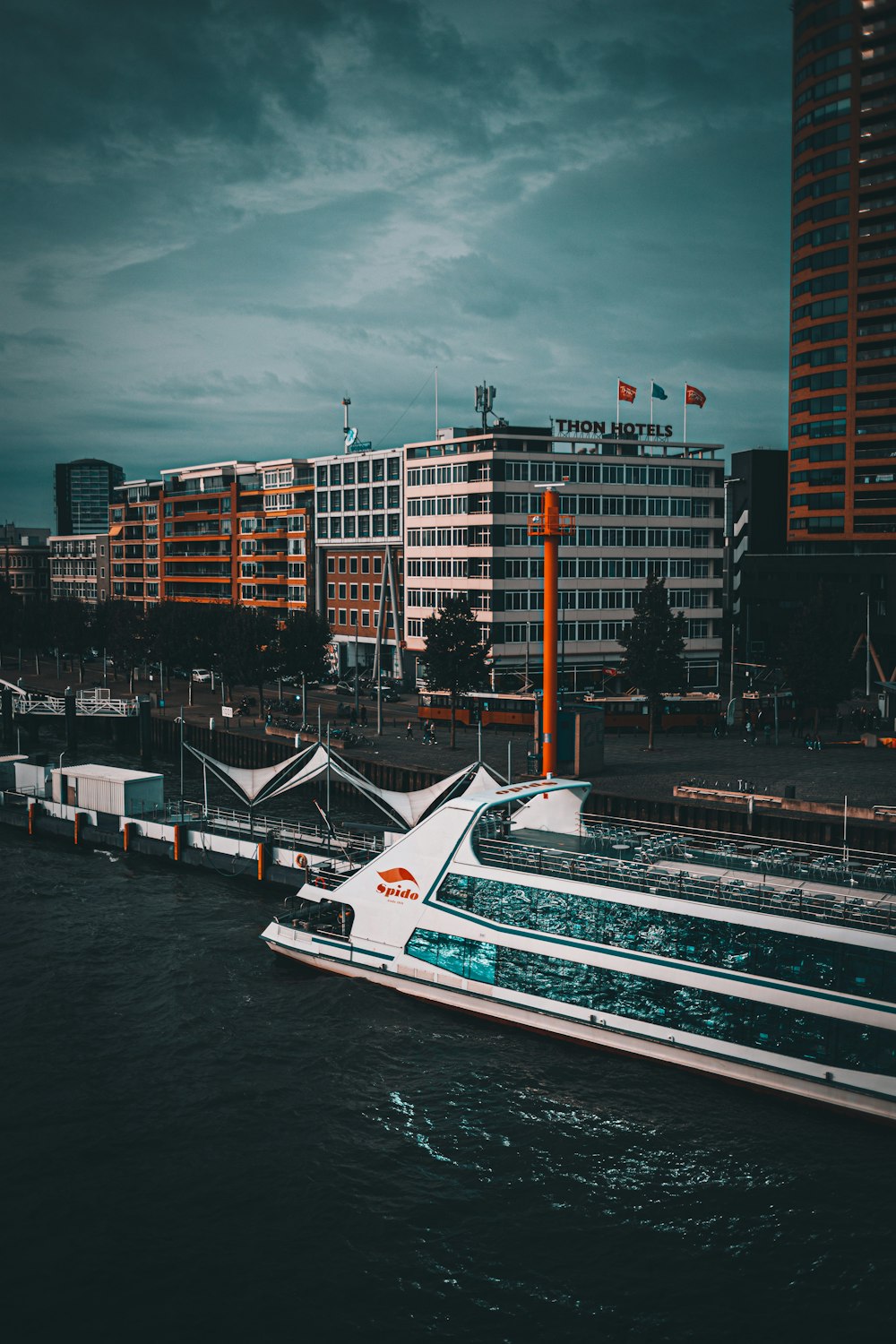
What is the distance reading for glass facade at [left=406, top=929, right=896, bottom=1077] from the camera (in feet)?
88.6

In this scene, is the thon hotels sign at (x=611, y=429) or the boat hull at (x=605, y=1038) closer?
the boat hull at (x=605, y=1038)

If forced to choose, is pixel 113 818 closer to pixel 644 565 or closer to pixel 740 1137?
pixel 740 1137

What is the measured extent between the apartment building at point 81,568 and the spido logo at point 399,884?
14494cm

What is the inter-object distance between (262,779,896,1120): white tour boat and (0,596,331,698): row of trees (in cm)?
5275

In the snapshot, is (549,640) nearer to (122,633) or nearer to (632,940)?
(632,940)

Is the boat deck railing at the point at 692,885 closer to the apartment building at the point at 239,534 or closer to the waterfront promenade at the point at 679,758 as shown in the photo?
the waterfront promenade at the point at 679,758

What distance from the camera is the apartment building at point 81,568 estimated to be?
17450cm

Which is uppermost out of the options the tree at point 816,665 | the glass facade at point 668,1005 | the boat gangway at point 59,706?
the tree at point 816,665

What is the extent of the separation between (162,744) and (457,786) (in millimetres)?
44930

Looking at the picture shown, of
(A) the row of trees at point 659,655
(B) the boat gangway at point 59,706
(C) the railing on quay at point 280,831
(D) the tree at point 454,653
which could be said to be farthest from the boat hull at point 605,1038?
(B) the boat gangway at point 59,706

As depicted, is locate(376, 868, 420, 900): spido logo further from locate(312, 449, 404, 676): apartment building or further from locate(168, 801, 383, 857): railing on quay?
locate(312, 449, 404, 676): apartment building

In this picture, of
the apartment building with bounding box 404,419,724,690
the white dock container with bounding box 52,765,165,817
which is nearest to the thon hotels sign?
the apartment building with bounding box 404,419,724,690

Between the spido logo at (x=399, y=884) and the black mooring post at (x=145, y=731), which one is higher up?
the black mooring post at (x=145, y=731)

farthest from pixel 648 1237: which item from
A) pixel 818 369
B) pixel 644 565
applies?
pixel 818 369
